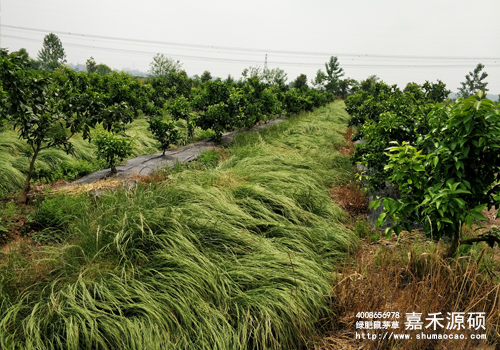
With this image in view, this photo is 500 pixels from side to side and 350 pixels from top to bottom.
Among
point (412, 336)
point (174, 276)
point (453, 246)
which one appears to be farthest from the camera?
point (453, 246)

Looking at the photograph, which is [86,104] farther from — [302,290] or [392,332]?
[392,332]

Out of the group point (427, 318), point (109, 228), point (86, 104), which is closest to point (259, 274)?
point (427, 318)

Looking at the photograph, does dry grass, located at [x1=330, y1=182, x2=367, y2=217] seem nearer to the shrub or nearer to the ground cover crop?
the shrub

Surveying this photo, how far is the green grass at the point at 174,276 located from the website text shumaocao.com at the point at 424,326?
35cm

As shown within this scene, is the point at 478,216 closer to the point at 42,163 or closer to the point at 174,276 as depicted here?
the point at 174,276

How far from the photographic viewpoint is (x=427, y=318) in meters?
1.73

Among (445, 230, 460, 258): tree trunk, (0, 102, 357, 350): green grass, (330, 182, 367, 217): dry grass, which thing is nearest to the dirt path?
(0, 102, 357, 350): green grass

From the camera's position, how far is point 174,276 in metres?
2.01

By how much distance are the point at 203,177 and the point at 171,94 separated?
11.4m

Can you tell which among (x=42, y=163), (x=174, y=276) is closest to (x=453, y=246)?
(x=174, y=276)

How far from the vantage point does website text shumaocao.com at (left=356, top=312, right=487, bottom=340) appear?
64.7 inches

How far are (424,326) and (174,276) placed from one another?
160 centimetres

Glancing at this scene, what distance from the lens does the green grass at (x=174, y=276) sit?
1609 millimetres

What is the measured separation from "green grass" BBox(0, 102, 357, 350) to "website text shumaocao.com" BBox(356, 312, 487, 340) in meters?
0.35
